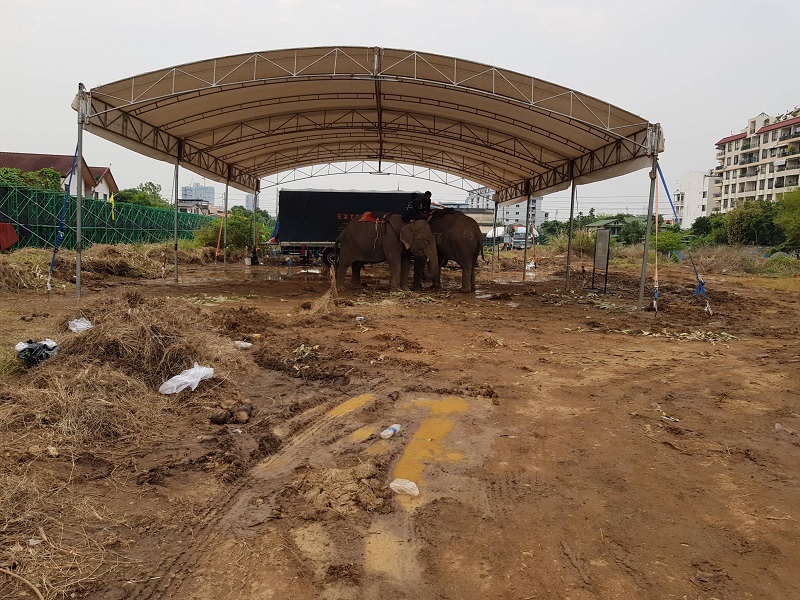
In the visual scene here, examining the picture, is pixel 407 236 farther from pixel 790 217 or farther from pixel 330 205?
pixel 790 217

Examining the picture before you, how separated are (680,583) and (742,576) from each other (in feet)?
1.22

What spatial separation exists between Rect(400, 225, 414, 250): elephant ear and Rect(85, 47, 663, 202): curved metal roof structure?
3.63m

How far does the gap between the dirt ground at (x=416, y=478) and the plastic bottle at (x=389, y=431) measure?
3.2 inches

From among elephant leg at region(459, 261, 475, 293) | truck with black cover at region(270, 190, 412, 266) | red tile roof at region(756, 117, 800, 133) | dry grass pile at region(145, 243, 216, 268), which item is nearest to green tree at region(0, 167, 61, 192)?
dry grass pile at region(145, 243, 216, 268)

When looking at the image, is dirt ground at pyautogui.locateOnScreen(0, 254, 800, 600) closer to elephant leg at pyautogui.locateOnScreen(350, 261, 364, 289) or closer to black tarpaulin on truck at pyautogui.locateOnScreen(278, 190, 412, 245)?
elephant leg at pyautogui.locateOnScreen(350, 261, 364, 289)

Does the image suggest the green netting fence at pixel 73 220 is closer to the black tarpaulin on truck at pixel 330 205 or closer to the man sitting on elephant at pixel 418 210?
the black tarpaulin on truck at pixel 330 205

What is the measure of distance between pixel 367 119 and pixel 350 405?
15008 mm

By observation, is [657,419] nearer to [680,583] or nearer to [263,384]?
[680,583]

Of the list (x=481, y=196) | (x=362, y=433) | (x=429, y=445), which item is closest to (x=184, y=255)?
(x=481, y=196)

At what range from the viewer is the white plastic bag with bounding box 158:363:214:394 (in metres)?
5.88

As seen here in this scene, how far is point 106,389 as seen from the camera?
5.34m

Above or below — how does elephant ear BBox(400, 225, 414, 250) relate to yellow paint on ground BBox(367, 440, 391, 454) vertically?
above

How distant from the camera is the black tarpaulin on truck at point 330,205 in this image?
74.7ft

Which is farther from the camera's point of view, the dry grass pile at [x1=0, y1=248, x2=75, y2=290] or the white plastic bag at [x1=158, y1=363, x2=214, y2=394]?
the dry grass pile at [x1=0, y1=248, x2=75, y2=290]
